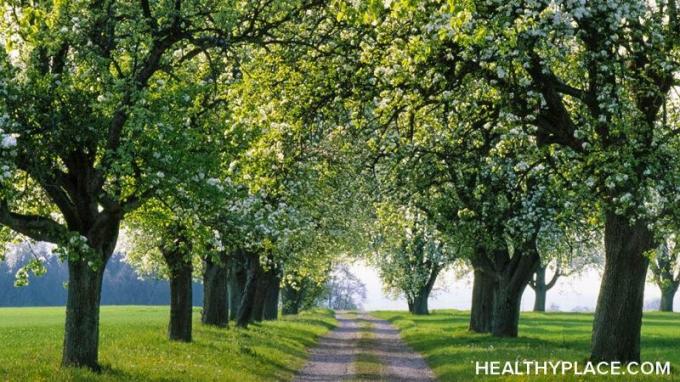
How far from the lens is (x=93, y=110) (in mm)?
17812

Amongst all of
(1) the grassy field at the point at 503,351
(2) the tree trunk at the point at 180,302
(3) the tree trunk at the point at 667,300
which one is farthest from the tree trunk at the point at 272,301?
(3) the tree trunk at the point at 667,300

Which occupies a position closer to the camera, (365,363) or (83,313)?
(83,313)

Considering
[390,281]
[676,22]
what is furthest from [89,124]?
[390,281]

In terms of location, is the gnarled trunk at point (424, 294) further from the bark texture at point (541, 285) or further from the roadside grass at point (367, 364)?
the roadside grass at point (367, 364)

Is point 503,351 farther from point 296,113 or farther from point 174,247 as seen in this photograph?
point 296,113

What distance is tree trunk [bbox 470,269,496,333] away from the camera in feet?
145

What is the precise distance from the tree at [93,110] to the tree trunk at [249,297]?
911 inches

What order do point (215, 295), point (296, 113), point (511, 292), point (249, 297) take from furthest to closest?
1. point (249, 297)
2. point (215, 295)
3. point (511, 292)
4. point (296, 113)

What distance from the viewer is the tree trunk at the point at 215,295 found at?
40.2 meters

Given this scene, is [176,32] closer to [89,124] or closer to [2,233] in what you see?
[89,124]

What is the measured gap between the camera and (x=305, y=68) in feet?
69.1

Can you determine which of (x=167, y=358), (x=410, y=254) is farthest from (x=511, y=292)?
(x=410, y=254)

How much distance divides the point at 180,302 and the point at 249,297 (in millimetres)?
11970

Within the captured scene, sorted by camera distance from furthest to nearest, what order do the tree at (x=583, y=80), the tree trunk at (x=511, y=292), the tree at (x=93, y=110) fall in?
the tree trunk at (x=511, y=292) < the tree at (x=93, y=110) < the tree at (x=583, y=80)
